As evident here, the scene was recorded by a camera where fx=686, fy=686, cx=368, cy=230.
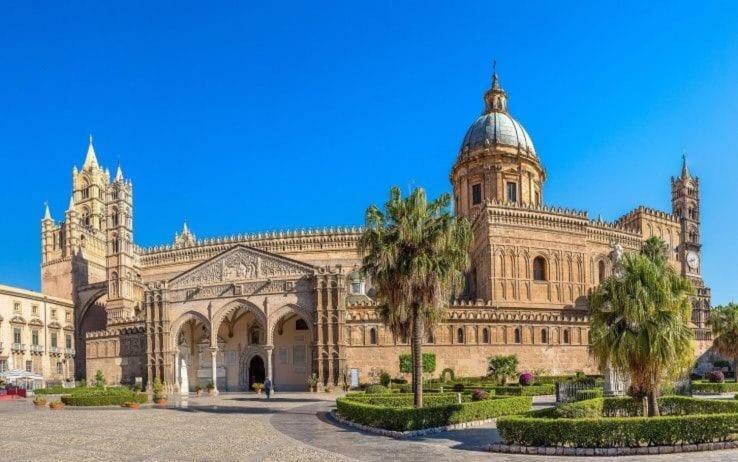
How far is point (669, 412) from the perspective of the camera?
79.0 feet

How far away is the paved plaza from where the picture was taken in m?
19.1

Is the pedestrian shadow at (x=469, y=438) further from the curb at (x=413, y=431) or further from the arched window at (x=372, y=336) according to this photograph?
the arched window at (x=372, y=336)

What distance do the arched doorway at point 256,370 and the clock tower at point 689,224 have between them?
52.5 meters

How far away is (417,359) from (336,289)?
80.8ft

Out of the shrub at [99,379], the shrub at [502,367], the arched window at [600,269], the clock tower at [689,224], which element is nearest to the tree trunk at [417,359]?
the shrub at [502,367]

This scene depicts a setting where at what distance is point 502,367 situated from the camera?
50719 millimetres

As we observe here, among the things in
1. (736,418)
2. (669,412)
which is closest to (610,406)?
(669,412)

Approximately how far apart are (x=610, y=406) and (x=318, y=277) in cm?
3161

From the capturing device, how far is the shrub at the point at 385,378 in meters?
48.0

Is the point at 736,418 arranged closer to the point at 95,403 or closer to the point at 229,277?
the point at 95,403

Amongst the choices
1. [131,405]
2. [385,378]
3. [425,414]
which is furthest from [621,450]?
[385,378]

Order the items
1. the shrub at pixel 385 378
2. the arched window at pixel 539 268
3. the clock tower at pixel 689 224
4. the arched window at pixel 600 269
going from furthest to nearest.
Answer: the clock tower at pixel 689 224
the arched window at pixel 600 269
the arched window at pixel 539 268
the shrub at pixel 385 378

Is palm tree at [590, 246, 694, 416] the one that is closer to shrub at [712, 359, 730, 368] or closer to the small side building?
shrub at [712, 359, 730, 368]

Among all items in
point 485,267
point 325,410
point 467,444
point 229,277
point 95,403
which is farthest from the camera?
point 485,267
